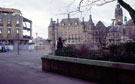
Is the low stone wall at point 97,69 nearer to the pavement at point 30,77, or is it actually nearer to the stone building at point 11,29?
the pavement at point 30,77

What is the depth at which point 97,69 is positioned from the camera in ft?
22.8

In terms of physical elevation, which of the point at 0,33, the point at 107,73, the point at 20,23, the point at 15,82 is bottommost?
the point at 15,82

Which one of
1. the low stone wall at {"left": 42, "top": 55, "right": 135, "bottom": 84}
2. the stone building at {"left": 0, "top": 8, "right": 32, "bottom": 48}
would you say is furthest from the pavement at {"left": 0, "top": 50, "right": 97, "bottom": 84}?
the stone building at {"left": 0, "top": 8, "right": 32, "bottom": 48}

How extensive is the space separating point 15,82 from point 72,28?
7696 centimetres

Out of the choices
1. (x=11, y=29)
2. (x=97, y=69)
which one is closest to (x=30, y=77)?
(x=97, y=69)

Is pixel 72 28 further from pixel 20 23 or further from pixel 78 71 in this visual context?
pixel 78 71

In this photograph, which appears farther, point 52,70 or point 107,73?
point 52,70

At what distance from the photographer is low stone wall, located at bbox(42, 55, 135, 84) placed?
5.96 metres

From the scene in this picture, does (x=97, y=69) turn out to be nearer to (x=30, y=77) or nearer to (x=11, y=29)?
(x=30, y=77)

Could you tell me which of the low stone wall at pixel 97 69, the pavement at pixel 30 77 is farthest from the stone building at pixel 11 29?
the low stone wall at pixel 97 69

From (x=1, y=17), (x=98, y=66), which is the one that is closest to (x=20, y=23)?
(x=1, y=17)

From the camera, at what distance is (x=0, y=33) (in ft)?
170

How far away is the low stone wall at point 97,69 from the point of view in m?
5.96

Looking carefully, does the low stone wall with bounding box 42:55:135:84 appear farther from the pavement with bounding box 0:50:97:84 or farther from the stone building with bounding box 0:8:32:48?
the stone building with bounding box 0:8:32:48
